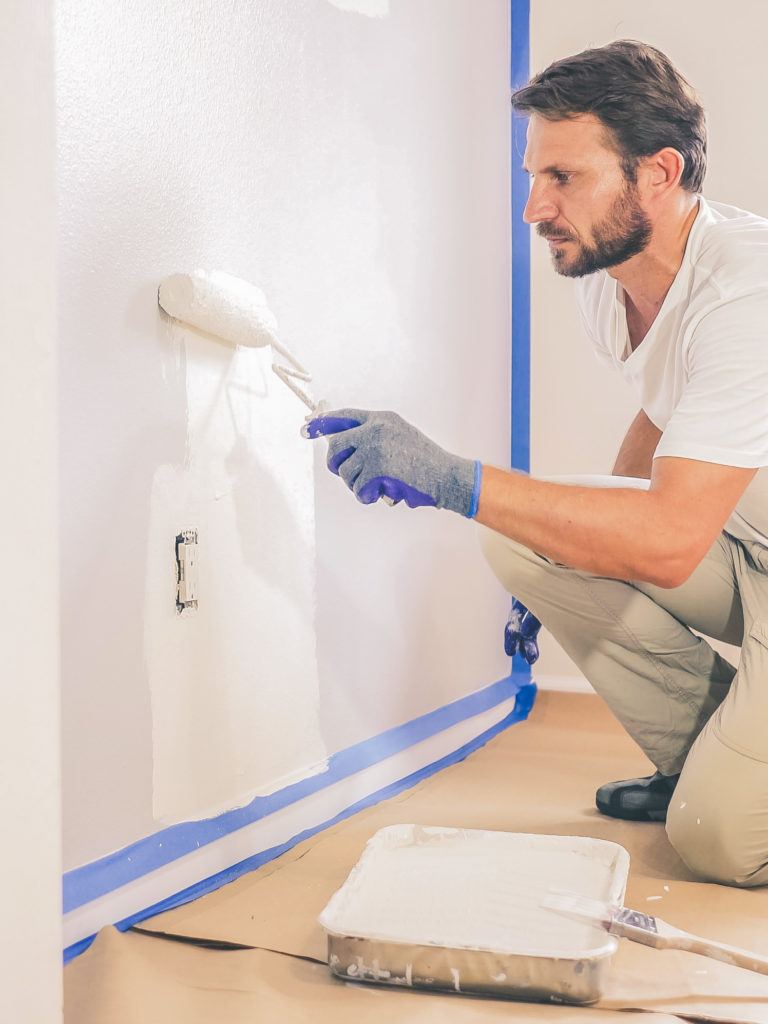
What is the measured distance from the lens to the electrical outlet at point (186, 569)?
1.20 meters

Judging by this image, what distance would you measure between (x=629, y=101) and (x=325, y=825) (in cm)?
113

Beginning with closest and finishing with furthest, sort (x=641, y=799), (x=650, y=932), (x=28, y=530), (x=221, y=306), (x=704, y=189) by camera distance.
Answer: (x=28, y=530), (x=650, y=932), (x=221, y=306), (x=641, y=799), (x=704, y=189)

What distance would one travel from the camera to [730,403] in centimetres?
121

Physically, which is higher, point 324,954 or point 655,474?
point 655,474

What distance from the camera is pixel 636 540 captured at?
1.19 meters

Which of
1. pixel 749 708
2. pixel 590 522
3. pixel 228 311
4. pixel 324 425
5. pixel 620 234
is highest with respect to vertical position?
pixel 620 234

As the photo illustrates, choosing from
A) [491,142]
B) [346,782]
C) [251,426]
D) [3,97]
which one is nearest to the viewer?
[3,97]

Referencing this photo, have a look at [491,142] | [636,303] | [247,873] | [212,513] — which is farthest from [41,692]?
[491,142]

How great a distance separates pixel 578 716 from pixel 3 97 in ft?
6.42

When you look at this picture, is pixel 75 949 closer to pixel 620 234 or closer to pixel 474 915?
pixel 474 915

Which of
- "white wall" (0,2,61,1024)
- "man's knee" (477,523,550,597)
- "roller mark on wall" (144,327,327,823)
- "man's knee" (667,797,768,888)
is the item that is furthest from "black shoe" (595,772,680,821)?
"white wall" (0,2,61,1024)

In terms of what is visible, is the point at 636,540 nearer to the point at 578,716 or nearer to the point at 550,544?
the point at 550,544

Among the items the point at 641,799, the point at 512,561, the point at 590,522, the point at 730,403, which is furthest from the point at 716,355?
the point at 641,799

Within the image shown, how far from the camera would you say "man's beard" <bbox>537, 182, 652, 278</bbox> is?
4.75ft
